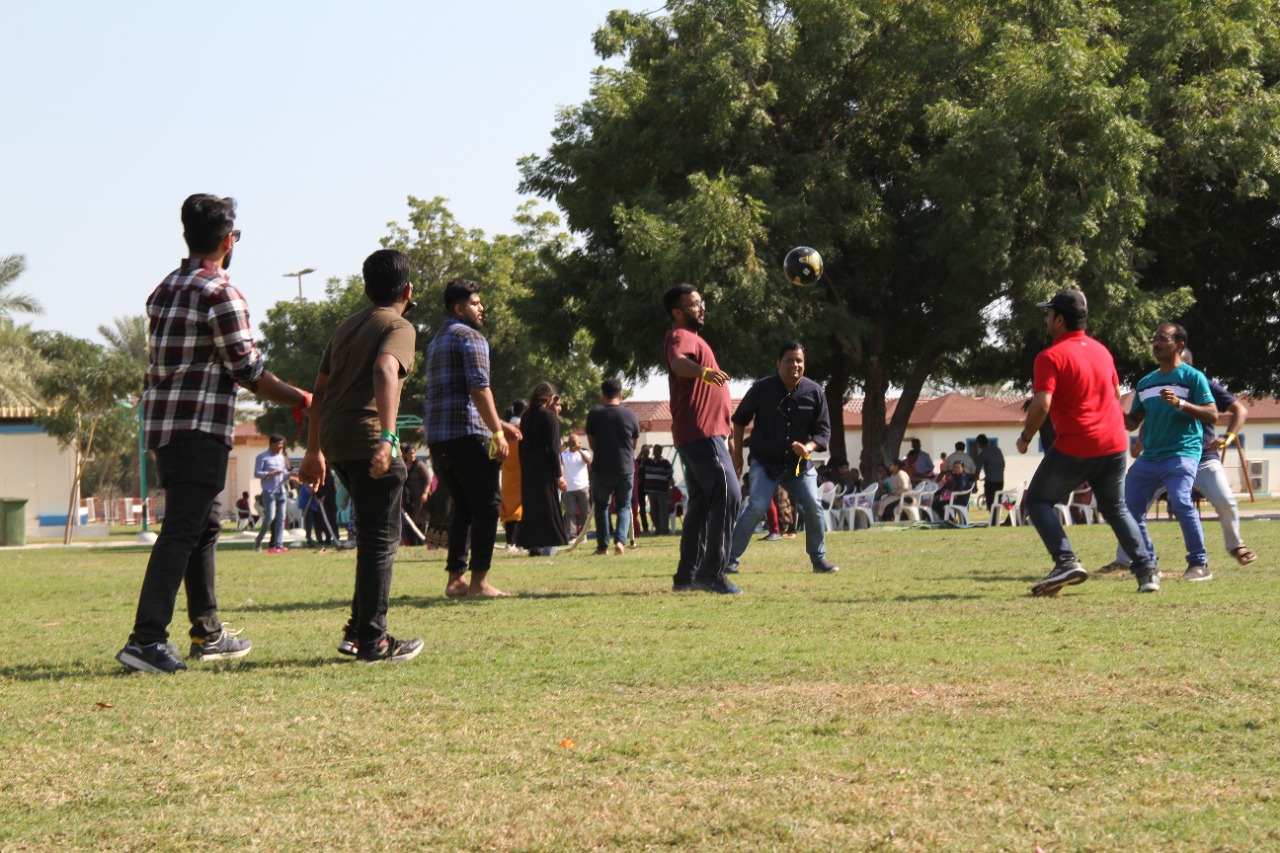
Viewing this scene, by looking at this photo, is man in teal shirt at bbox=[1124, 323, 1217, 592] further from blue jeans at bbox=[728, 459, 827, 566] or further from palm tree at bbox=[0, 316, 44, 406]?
palm tree at bbox=[0, 316, 44, 406]

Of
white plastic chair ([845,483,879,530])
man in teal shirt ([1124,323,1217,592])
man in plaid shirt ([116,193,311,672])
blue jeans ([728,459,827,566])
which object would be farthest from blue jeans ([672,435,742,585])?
white plastic chair ([845,483,879,530])

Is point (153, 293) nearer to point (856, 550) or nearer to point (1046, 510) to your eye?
point (1046, 510)

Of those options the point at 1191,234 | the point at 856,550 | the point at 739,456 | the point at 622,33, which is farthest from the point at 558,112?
the point at 739,456

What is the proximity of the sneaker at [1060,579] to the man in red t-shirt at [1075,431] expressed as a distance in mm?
38

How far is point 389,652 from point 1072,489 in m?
4.61

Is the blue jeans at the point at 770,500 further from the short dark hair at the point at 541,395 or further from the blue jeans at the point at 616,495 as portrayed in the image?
the blue jeans at the point at 616,495

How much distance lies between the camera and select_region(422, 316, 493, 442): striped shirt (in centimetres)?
888

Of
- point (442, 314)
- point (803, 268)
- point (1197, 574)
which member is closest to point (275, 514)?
→ point (803, 268)

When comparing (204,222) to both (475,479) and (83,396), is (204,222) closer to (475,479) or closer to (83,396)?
(475,479)

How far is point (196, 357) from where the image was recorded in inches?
245

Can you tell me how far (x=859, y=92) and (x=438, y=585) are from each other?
803 inches

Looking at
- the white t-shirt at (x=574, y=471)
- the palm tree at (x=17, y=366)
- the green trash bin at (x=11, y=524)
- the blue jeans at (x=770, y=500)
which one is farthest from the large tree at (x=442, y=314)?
the blue jeans at (x=770, y=500)

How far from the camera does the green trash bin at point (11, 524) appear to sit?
101ft

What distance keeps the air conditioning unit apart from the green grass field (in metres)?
57.6
